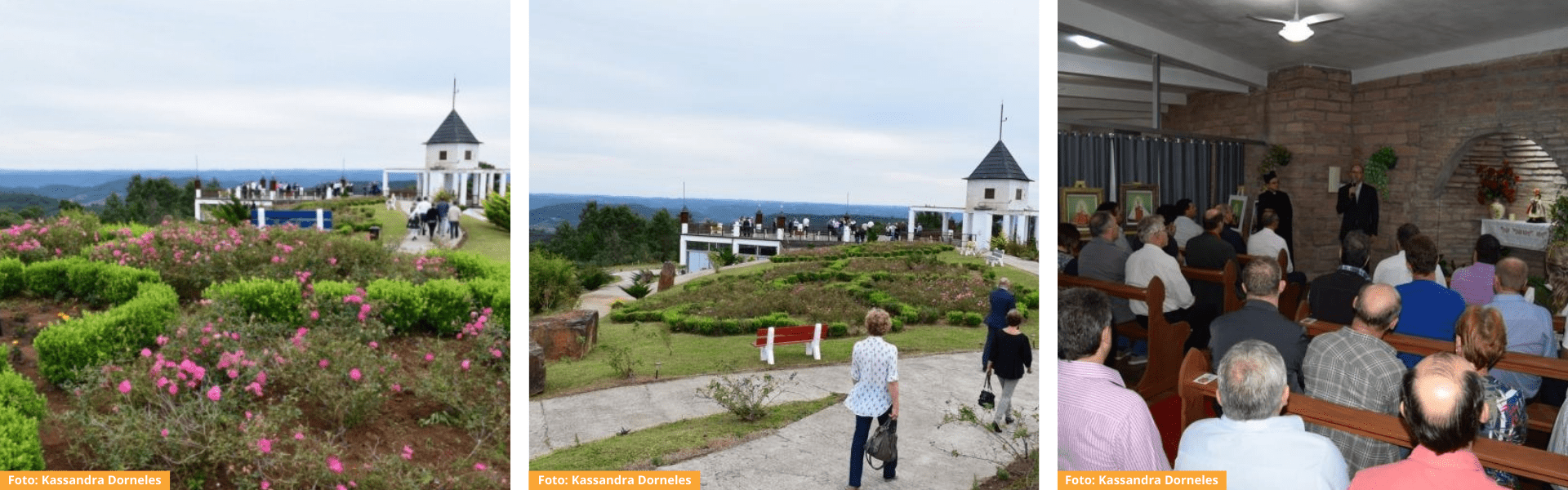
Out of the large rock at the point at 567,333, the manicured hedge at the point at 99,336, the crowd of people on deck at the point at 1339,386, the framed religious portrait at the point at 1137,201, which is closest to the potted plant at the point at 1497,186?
the framed religious portrait at the point at 1137,201

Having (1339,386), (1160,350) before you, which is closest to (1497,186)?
(1160,350)

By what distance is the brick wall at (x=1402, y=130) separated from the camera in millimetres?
7281

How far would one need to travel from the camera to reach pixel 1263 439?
2113 mm

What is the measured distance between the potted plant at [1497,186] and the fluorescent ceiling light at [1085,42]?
12.2ft

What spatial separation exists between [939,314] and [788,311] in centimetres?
64

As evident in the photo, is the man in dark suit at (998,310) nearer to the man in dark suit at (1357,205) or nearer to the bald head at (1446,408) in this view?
the bald head at (1446,408)

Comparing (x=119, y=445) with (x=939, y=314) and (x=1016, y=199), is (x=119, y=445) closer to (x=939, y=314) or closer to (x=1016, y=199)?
(x=939, y=314)

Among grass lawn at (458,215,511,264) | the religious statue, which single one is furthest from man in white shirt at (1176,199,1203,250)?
grass lawn at (458,215,511,264)

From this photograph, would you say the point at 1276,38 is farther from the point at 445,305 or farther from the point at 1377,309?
the point at 445,305

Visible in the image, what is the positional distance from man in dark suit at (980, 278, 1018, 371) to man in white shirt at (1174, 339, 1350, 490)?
67.2 inches

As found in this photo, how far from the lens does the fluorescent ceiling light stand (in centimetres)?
691

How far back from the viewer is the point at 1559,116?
696cm

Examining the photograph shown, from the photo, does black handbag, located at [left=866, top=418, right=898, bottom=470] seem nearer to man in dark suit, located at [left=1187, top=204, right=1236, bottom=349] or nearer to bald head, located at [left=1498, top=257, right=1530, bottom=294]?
bald head, located at [left=1498, top=257, right=1530, bottom=294]

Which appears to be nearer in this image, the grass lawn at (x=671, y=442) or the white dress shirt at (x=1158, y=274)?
the grass lawn at (x=671, y=442)
